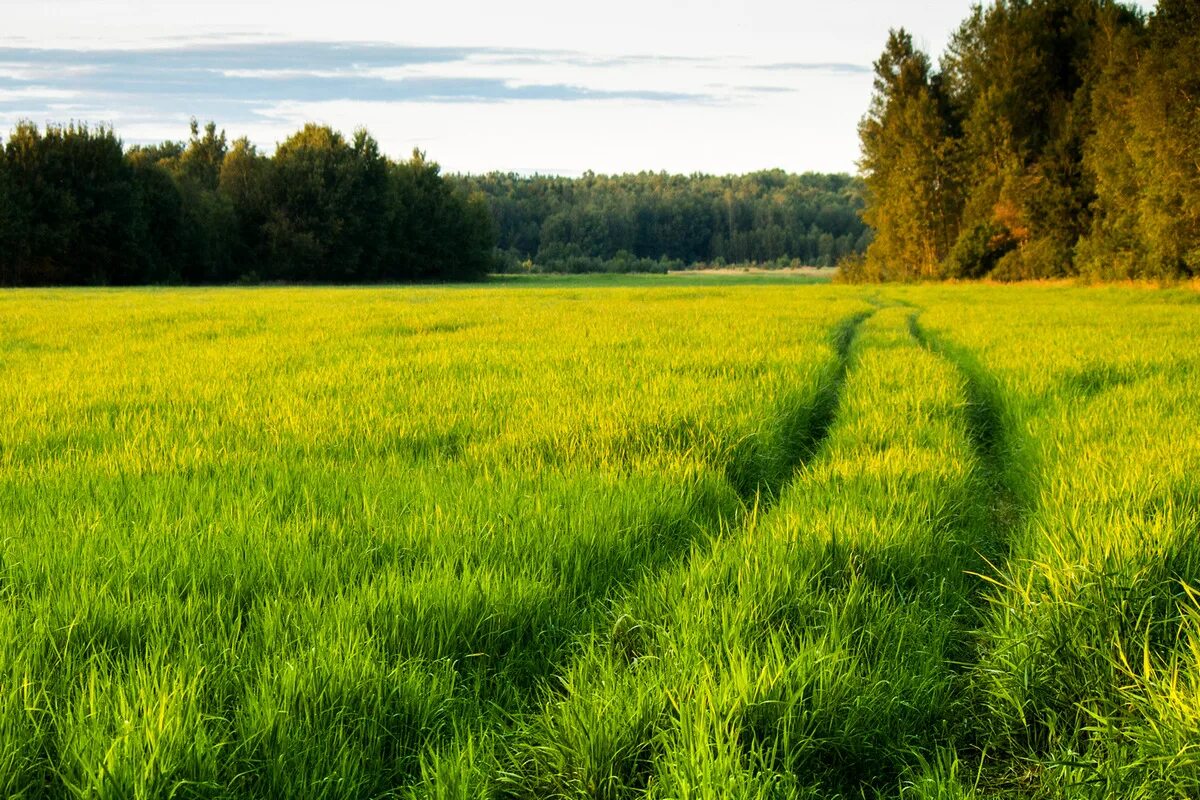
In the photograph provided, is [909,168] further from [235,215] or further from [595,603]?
[595,603]

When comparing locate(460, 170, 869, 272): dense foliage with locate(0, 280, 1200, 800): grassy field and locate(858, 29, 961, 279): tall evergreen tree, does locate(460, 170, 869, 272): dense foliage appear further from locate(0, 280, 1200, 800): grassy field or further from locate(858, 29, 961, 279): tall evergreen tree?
locate(0, 280, 1200, 800): grassy field

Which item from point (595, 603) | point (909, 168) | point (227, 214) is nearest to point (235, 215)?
point (227, 214)

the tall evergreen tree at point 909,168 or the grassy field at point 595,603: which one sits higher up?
the tall evergreen tree at point 909,168

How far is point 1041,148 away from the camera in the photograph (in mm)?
46125

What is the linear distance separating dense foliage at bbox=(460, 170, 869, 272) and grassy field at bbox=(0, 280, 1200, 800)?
4399 inches

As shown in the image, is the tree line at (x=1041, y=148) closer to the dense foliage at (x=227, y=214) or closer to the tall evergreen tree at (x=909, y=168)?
the tall evergreen tree at (x=909, y=168)

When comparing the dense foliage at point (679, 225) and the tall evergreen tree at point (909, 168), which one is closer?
the tall evergreen tree at point (909, 168)

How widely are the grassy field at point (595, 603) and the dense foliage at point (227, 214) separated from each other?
54.2 meters

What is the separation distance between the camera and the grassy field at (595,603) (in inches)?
85.5

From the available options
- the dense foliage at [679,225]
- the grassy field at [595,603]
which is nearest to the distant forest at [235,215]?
the dense foliage at [679,225]

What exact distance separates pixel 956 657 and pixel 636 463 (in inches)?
89.7

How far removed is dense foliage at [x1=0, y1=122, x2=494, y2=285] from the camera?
51125mm

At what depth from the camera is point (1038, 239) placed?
44062 mm

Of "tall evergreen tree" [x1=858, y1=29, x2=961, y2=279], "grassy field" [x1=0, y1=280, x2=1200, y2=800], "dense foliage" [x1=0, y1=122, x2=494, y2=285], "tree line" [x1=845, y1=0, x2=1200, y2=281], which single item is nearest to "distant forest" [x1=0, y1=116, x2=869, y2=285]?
"dense foliage" [x1=0, y1=122, x2=494, y2=285]
